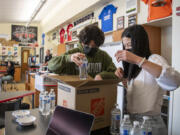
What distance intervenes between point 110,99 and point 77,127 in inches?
14.0

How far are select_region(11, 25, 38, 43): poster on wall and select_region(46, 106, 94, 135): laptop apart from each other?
1026cm

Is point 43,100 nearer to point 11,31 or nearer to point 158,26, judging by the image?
point 158,26

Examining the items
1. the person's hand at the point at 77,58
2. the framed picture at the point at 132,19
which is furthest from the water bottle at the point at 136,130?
the framed picture at the point at 132,19

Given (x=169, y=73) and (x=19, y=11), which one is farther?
(x=19, y=11)

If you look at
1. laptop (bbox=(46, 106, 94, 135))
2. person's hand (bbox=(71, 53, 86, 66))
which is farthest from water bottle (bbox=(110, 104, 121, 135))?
person's hand (bbox=(71, 53, 86, 66))

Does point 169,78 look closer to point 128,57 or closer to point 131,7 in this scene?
point 128,57

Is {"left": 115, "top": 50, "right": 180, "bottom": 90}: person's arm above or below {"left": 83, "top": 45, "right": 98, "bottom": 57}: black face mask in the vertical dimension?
below

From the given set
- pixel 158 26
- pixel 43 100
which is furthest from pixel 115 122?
pixel 158 26

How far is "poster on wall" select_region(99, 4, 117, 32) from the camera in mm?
3889

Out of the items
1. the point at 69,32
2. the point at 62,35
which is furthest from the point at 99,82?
the point at 62,35

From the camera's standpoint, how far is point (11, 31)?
10.1 metres

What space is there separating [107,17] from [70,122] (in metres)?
3.49

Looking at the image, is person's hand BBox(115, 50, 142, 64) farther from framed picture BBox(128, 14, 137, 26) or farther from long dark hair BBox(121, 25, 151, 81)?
framed picture BBox(128, 14, 137, 26)

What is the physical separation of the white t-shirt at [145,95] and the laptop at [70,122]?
501 mm
